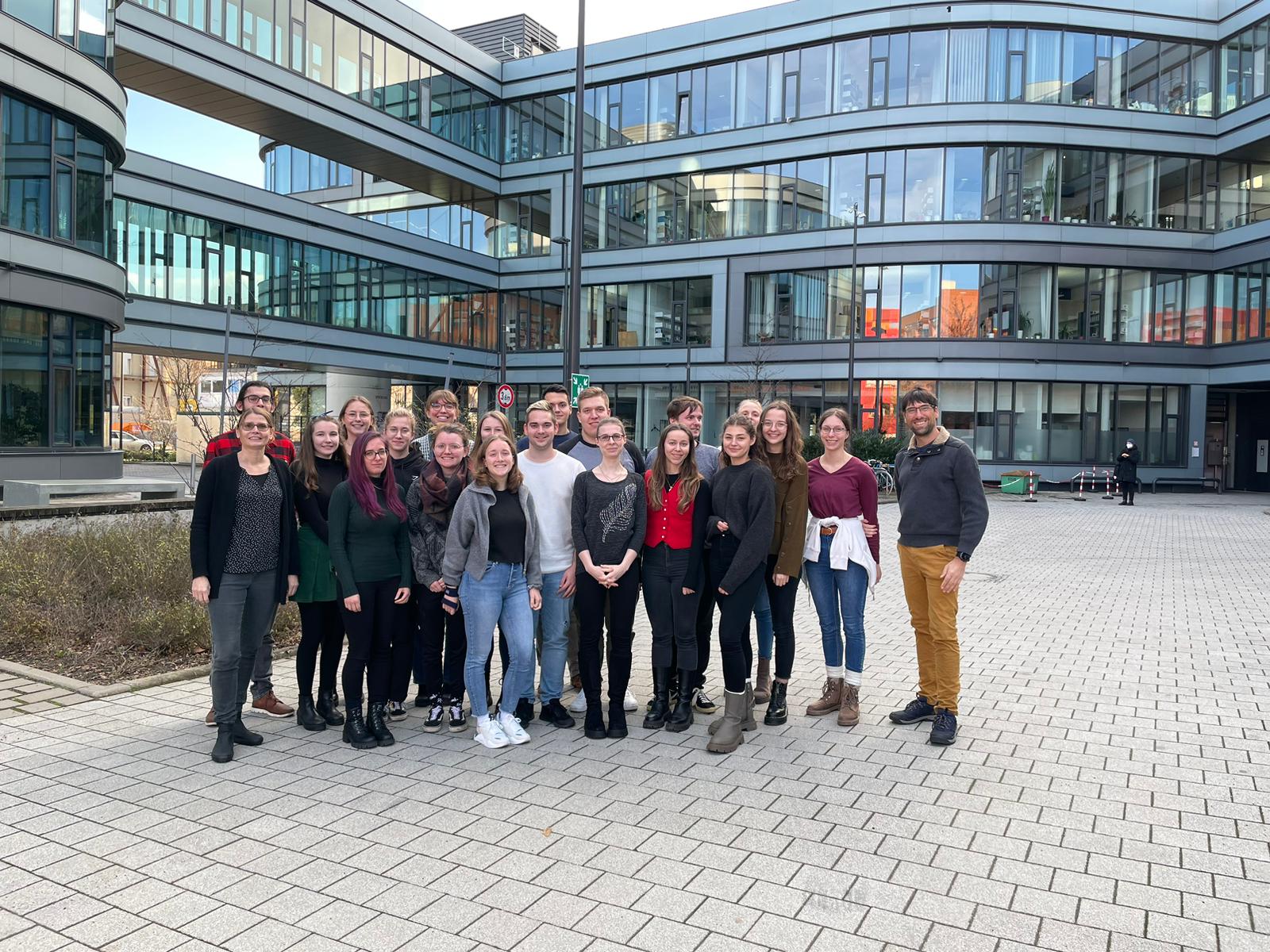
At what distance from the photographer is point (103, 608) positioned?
813 cm

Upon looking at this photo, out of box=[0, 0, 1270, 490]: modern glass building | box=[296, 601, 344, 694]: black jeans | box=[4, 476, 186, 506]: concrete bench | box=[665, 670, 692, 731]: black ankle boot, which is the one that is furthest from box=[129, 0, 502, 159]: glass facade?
box=[665, 670, 692, 731]: black ankle boot

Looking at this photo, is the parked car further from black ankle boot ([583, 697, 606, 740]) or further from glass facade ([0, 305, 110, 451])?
black ankle boot ([583, 697, 606, 740])

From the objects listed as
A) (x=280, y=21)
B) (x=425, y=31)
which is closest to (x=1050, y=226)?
(x=425, y=31)

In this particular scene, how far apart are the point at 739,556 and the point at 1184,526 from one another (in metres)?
19.6

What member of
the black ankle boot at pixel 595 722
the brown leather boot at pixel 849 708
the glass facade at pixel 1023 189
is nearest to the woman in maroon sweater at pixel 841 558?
the brown leather boot at pixel 849 708

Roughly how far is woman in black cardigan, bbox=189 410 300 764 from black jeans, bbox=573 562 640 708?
179 cm

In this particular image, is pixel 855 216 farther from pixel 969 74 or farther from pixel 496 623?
pixel 496 623

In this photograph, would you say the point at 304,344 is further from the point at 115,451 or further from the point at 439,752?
the point at 439,752

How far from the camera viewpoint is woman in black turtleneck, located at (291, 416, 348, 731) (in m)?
5.93

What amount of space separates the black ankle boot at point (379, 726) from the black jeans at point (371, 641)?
0.04 meters

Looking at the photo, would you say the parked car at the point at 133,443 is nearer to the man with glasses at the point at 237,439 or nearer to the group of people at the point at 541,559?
the man with glasses at the point at 237,439

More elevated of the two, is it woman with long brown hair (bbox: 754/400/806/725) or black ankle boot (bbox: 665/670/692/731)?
woman with long brown hair (bbox: 754/400/806/725)

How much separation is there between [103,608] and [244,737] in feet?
11.3

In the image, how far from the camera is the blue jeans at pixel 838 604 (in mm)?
6238
